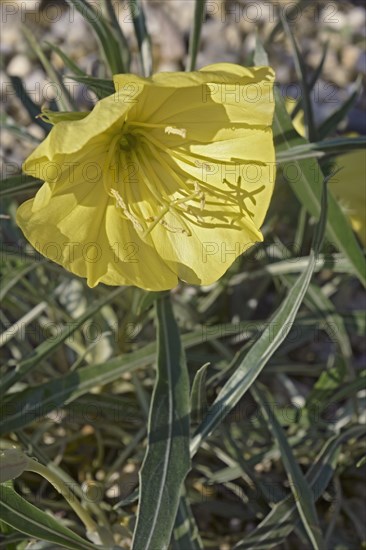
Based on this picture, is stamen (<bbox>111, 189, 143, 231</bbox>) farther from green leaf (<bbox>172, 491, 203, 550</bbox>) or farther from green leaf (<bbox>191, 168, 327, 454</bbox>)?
green leaf (<bbox>172, 491, 203, 550</bbox>)

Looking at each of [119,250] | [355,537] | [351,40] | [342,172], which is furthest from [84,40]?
[355,537]

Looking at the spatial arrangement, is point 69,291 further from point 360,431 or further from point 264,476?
point 360,431

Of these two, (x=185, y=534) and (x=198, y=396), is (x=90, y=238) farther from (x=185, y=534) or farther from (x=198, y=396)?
(x=185, y=534)

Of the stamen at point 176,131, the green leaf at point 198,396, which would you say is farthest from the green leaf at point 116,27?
the green leaf at point 198,396

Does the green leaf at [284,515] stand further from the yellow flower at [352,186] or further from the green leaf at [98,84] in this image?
the green leaf at [98,84]

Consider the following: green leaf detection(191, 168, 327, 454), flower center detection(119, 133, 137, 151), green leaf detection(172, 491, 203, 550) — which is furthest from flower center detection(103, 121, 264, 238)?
green leaf detection(172, 491, 203, 550)

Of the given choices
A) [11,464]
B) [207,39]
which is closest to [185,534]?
[11,464]

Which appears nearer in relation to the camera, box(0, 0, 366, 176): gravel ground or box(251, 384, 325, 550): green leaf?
box(251, 384, 325, 550): green leaf
